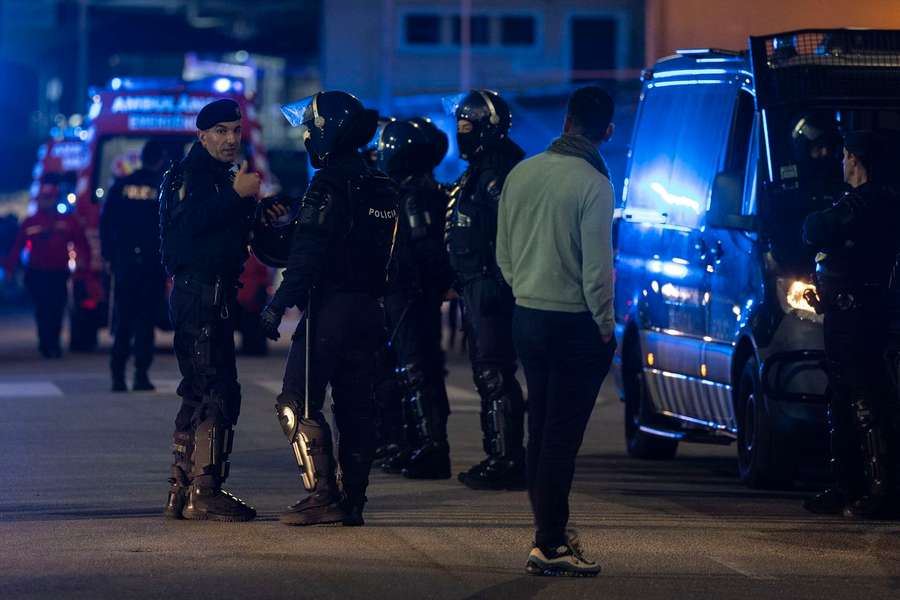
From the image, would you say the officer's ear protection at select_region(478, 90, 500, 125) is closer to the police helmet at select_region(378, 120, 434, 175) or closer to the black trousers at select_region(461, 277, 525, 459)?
the police helmet at select_region(378, 120, 434, 175)

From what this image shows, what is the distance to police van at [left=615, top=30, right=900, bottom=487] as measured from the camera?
32.8 feet

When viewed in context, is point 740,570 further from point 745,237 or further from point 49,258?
point 49,258

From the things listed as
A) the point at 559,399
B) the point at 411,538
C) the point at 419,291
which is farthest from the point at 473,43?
the point at 559,399

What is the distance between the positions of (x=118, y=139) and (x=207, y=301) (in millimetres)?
13488

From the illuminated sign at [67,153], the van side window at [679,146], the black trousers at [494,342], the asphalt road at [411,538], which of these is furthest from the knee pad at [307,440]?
the illuminated sign at [67,153]

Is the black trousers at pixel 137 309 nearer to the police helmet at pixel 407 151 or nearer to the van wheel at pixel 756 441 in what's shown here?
the police helmet at pixel 407 151

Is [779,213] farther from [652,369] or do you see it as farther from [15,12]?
[15,12]

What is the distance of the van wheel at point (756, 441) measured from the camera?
33.2ft

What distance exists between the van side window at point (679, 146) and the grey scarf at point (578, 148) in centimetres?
337

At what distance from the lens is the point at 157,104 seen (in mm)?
22094

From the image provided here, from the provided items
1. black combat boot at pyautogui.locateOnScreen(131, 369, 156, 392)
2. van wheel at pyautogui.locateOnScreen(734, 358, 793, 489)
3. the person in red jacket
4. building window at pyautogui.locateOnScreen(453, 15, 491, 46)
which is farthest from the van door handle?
building window at pyautogui.locateOnScreen(453, 15, 491, 46)

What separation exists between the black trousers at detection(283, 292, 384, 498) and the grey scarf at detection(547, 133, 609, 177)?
1480 millimetres

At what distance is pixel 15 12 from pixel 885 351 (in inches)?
2479

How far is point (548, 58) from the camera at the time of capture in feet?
179
